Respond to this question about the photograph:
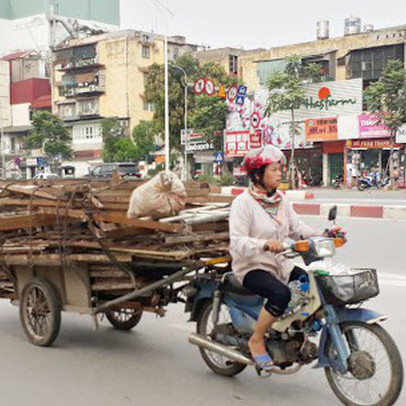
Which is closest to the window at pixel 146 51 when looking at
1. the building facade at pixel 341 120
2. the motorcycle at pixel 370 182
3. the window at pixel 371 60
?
the building facade at pixel 341 120

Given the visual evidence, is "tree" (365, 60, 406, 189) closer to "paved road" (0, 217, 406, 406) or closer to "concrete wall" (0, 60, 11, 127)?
"paved road" (0, 217, 406, 406)

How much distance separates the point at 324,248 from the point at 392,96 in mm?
31507

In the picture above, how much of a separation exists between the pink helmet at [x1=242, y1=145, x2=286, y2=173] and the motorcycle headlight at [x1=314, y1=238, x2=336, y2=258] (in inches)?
21.3

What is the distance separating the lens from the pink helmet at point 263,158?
3699 millimetres

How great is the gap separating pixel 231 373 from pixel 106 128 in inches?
2133

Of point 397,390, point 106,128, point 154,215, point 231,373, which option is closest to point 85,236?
point 154,215

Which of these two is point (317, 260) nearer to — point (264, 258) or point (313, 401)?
point (264, 258)

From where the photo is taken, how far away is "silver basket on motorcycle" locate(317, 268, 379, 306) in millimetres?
3381

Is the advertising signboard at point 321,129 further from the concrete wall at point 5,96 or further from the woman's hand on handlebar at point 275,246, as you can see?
the concrete wall at point 5,96

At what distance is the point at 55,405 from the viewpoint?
12.4ft

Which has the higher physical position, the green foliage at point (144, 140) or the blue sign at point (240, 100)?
the blue sign at point (240, 100)

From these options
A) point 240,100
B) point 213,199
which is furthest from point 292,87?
point 213,199

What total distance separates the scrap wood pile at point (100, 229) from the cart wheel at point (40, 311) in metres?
0.22

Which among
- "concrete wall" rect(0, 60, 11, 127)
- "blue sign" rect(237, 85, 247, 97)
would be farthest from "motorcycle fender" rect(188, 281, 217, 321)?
"concrete wall" rect(0, 60, 11, 127)
